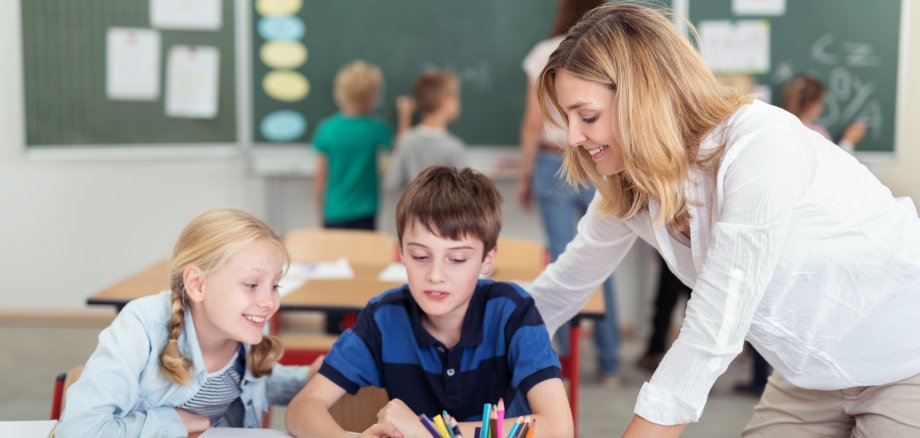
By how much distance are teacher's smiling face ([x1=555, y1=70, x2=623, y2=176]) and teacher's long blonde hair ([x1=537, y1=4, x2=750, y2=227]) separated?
16 mm

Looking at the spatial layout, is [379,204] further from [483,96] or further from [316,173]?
[483,96]

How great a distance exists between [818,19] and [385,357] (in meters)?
3.41

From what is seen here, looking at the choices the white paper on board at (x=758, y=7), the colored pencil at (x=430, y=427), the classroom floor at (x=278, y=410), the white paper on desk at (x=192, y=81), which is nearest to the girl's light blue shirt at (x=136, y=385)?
the colored pencil at (x=430, y=427)

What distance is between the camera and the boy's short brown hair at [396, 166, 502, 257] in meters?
1.76

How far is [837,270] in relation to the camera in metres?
1.50

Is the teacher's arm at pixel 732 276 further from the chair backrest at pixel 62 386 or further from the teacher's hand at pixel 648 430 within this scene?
the chair backrest at pixel 62 386

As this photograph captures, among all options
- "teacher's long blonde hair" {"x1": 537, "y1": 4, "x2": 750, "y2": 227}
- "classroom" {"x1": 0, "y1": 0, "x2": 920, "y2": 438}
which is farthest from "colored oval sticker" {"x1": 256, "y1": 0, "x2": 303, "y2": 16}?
"teacher's long blonde hair" {"x1": 537, "y1": 4, "x2": 750, "y2": 227}

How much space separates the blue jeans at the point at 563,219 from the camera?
400cm

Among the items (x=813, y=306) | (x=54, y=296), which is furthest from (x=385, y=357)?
(x=54, y=296)

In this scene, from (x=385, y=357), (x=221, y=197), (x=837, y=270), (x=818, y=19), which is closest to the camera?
(x=837, y=270)

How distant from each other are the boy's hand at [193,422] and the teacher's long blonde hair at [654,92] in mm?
882

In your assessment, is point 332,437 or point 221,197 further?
point 221,197

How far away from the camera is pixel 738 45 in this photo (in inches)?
175

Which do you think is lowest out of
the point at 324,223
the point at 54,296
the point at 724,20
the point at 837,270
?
the point at 54,296
